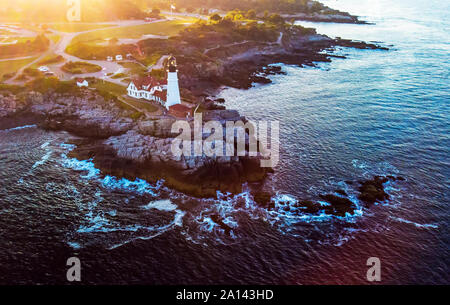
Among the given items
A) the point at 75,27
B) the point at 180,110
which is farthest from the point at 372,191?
the point at 75,27

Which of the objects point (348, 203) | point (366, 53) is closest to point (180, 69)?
point (348, 203)

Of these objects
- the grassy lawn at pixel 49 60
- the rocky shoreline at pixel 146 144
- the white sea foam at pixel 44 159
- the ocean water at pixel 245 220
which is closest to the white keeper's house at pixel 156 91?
the rocky shoreline at pixel 146 144

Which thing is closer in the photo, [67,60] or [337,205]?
[337,205]

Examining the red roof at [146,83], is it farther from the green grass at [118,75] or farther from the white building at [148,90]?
the green grass at [118,75]

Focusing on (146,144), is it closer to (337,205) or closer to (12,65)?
(337,205)

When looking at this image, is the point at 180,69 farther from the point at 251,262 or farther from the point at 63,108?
the point at 251,262
